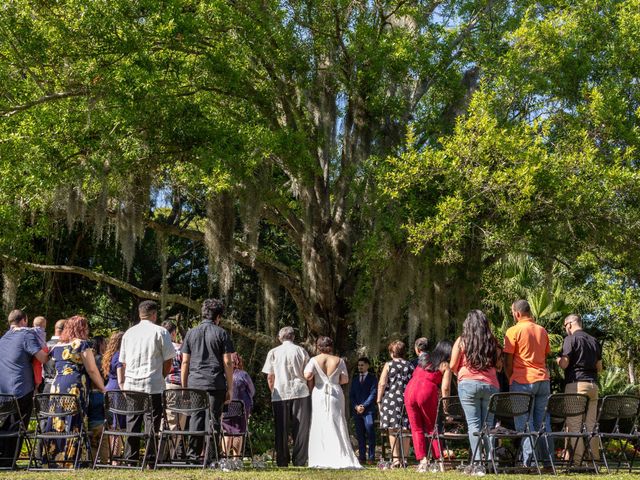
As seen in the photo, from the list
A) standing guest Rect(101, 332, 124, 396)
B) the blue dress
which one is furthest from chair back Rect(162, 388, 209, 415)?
standing guest Rect(101, 332, 124, 396)

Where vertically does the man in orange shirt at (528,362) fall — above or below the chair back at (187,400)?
above

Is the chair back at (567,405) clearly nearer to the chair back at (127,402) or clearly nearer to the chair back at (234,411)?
the chair back at (234,411)

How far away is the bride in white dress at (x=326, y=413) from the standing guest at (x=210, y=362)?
4.20ft

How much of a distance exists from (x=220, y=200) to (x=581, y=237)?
19.1 ft

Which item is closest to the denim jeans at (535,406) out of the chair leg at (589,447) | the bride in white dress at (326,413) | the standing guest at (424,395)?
the chair leg at (589,447)

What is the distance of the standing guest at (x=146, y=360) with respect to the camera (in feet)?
27.9

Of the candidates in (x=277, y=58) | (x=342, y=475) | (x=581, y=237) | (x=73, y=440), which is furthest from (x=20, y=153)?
(x=581, y=237)

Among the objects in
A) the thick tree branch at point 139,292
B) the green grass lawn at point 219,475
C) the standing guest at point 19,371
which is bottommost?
the green grass lawn at point 219,475

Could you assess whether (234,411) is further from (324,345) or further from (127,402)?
(127,402)

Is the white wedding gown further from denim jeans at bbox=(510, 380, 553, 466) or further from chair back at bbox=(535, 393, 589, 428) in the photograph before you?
chair back at bbox=(535, 393, 589, 428)

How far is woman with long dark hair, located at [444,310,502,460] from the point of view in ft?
26.9

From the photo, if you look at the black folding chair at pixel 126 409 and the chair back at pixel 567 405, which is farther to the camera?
the chair back at pixel 567 405

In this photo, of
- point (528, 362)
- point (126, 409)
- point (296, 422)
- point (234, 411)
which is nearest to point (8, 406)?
point (126, 409)

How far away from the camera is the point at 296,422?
382 inches
